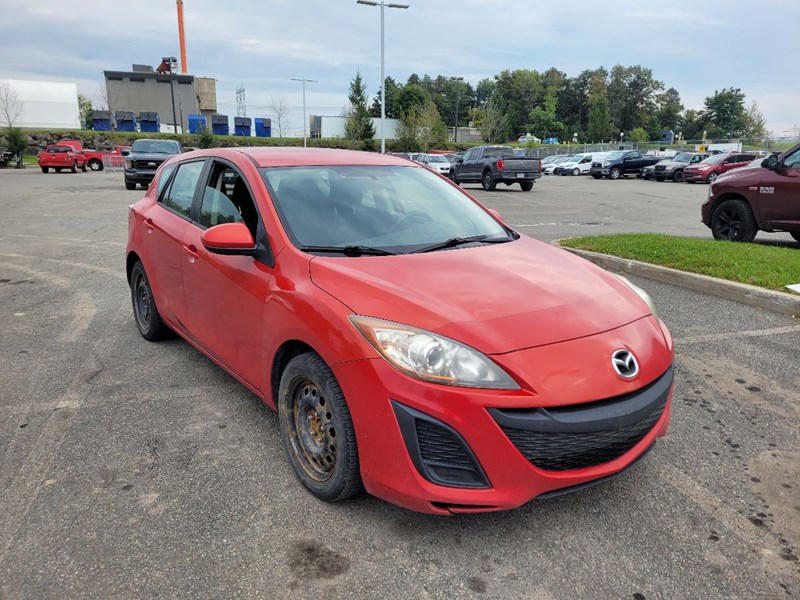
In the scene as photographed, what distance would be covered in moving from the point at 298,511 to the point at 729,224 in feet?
29.7

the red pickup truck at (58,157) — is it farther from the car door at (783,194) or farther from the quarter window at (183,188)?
the car door at (783,194)

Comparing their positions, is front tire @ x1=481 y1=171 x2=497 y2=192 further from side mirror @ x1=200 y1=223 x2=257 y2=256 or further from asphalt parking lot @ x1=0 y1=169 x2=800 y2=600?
side mirror @ x1=200 y1=223 x2=257 y2=256

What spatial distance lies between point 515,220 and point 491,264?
11514 millimetres

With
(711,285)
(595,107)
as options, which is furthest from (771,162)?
(595,107)

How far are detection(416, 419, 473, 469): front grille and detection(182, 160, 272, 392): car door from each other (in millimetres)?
1126

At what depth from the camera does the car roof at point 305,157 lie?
12.0 feet

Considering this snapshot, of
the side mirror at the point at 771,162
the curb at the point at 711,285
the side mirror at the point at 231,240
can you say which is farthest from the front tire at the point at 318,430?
the side mirror at the point at 771,162

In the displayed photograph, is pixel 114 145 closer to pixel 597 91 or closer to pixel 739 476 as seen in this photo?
pixel 739 476

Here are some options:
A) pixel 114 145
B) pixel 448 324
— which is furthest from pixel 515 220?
pixel 114 145

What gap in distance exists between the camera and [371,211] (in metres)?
3.45

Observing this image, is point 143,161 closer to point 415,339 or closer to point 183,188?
point 183,188

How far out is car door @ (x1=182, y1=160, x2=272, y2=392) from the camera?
3154 millimetres

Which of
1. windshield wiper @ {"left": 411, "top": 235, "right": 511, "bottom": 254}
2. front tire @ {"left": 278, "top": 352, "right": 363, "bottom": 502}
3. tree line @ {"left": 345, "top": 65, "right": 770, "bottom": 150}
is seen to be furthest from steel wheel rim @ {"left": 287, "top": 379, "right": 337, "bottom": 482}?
tree line @ {"left": 345, "top": 65, "right": 770, "bottom": 150}

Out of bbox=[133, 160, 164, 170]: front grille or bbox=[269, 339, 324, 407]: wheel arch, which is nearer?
bbox=[269, 339, 324, 407]: wheel arch
